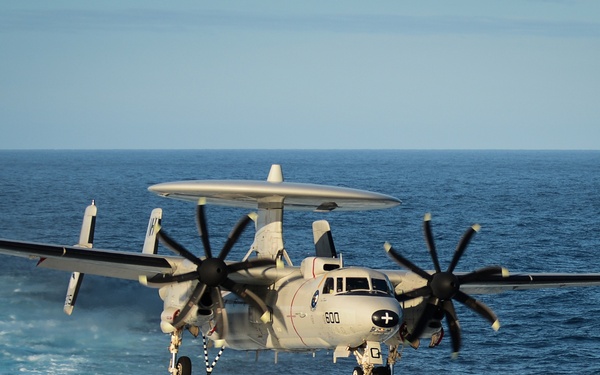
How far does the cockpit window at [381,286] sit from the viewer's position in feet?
100.0

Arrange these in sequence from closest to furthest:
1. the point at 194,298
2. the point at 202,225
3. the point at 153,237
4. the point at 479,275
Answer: the point at 194,298 → the point at 202,225 → the point at 479,275 → the point at 153,237

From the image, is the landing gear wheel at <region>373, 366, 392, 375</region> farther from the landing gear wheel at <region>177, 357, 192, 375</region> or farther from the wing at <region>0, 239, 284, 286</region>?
the landing gear wheel at <region>177, 357, 192, 375</region>

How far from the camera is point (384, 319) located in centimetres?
2892

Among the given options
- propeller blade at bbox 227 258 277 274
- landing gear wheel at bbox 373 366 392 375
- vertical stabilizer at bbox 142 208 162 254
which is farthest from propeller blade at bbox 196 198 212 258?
landing gear wheel at bbox 373 366 392 375

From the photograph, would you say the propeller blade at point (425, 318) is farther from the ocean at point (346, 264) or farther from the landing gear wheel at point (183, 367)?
the ocean at point (346, 264)

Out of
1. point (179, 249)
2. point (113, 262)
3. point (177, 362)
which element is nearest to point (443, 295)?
point (179, 249)

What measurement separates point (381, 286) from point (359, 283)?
2.37 ft

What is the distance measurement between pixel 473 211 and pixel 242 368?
9376 cm

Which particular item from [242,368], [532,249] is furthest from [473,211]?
[242,368]

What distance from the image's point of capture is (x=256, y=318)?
1379 inches

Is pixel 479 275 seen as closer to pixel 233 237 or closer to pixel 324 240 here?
pixel 324 240

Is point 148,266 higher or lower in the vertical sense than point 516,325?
higher

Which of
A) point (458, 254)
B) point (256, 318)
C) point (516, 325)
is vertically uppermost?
point (458, 254)

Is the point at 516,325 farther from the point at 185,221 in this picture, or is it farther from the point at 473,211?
the point at 473,211
